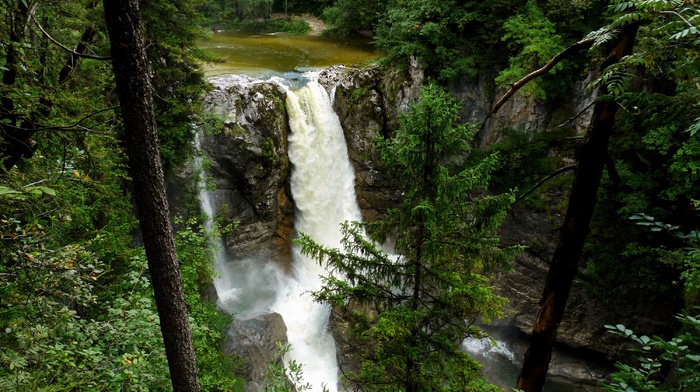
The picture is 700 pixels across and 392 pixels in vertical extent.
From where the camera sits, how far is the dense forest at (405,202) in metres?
2.81

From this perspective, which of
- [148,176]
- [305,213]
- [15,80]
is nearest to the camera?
[148,176]

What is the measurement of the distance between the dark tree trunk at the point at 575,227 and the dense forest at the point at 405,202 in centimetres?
1

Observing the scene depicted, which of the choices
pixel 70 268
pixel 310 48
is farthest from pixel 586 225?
pixel 310 48

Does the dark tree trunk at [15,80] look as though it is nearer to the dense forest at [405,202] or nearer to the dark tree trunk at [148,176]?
the dense forest at [405,202]

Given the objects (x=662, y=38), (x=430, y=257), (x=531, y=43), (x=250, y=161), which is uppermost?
(x=531, y=43)

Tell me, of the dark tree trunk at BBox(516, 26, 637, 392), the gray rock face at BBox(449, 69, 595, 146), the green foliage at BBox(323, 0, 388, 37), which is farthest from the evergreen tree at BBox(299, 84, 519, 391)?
the green foliage at BBox(323, 0, 388, 37)

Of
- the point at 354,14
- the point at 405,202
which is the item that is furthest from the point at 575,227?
the point at 354,14

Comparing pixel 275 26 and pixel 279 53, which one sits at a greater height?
pixel 275 26

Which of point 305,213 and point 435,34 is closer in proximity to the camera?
point 435,34

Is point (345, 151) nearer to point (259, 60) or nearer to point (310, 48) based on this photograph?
point (259, 60)

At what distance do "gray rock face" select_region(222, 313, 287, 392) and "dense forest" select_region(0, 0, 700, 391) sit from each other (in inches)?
30.7

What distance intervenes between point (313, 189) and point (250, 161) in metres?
2.67

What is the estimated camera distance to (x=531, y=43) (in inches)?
413

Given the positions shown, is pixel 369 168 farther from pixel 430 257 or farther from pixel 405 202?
pixel 430 257
